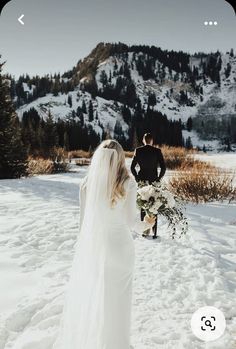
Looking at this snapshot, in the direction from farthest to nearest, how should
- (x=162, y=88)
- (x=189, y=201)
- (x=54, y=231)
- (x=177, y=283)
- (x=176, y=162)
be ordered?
(x=162, y=88) → (x=176, y=162) → (x=189, y=201) → (x=54, y=231) → (x=177, y=283)

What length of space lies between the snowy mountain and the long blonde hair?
97.1 metres

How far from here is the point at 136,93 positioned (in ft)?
416

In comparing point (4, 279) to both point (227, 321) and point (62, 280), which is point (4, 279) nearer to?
point (62, 280)

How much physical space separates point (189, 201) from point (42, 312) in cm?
684

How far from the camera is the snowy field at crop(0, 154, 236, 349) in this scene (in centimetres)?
303

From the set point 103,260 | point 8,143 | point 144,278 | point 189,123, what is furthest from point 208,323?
point 189,123

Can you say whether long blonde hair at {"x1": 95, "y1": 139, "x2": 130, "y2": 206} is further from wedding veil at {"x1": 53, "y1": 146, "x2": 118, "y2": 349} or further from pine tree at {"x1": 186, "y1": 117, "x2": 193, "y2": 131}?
pine tree at {"x1": 186, "y1": 117, "x2": 193, "y2": 131}

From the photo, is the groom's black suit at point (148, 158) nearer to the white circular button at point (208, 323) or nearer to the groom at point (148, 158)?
the groom at point (148, 158)

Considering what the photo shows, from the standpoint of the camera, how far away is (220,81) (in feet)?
482

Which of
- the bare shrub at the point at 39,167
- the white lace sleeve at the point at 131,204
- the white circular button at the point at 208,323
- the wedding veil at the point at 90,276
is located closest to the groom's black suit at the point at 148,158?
the white circular button at the point at 208,323

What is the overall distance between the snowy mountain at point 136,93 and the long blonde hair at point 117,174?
97112 millimetres

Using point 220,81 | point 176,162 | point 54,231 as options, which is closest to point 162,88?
point 220,81

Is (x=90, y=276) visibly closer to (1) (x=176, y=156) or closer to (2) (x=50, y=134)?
(1) (x=176, y=156)

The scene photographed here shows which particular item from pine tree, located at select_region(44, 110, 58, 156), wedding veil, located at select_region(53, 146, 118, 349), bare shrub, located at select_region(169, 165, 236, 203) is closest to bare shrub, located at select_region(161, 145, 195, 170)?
bare shrub, located at select_region(169, 165, 236, 203)
